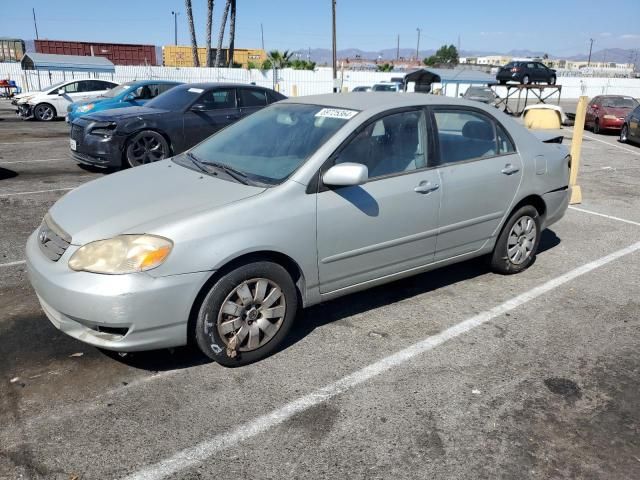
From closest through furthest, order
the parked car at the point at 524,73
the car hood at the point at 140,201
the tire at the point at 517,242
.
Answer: the car hood at the point at 140,201, the tire at the point at 517,242, the parked car at the point at 524,73

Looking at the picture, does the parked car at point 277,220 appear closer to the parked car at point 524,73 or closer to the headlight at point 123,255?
the headlight at point 123,255

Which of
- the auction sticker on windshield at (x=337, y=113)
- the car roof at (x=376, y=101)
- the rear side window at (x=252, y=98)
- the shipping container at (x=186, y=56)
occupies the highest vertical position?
the shipping container at (x=186, y=56)

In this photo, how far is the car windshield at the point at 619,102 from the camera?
1910cm

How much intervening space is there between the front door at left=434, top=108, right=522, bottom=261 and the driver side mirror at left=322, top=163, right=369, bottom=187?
0.98m

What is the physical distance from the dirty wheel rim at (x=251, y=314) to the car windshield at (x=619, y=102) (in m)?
19.4

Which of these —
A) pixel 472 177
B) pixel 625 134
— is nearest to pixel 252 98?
pixel 472 177

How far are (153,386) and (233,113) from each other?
7245 millimetres

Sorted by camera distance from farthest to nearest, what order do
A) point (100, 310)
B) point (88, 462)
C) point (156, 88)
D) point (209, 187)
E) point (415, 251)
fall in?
point (156, 88) → point (415, 251) → point (209, 187) → point (100, 310) → point (88, 462)

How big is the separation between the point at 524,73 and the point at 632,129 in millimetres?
19331

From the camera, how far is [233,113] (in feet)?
31.6

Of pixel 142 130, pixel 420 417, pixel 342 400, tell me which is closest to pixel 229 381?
pixel 342 400

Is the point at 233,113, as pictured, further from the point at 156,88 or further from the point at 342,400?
the point at 342,400

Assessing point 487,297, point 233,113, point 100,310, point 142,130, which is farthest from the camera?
point 233,113

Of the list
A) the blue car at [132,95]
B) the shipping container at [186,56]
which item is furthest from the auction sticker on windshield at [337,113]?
the shipping container at [186,56]
